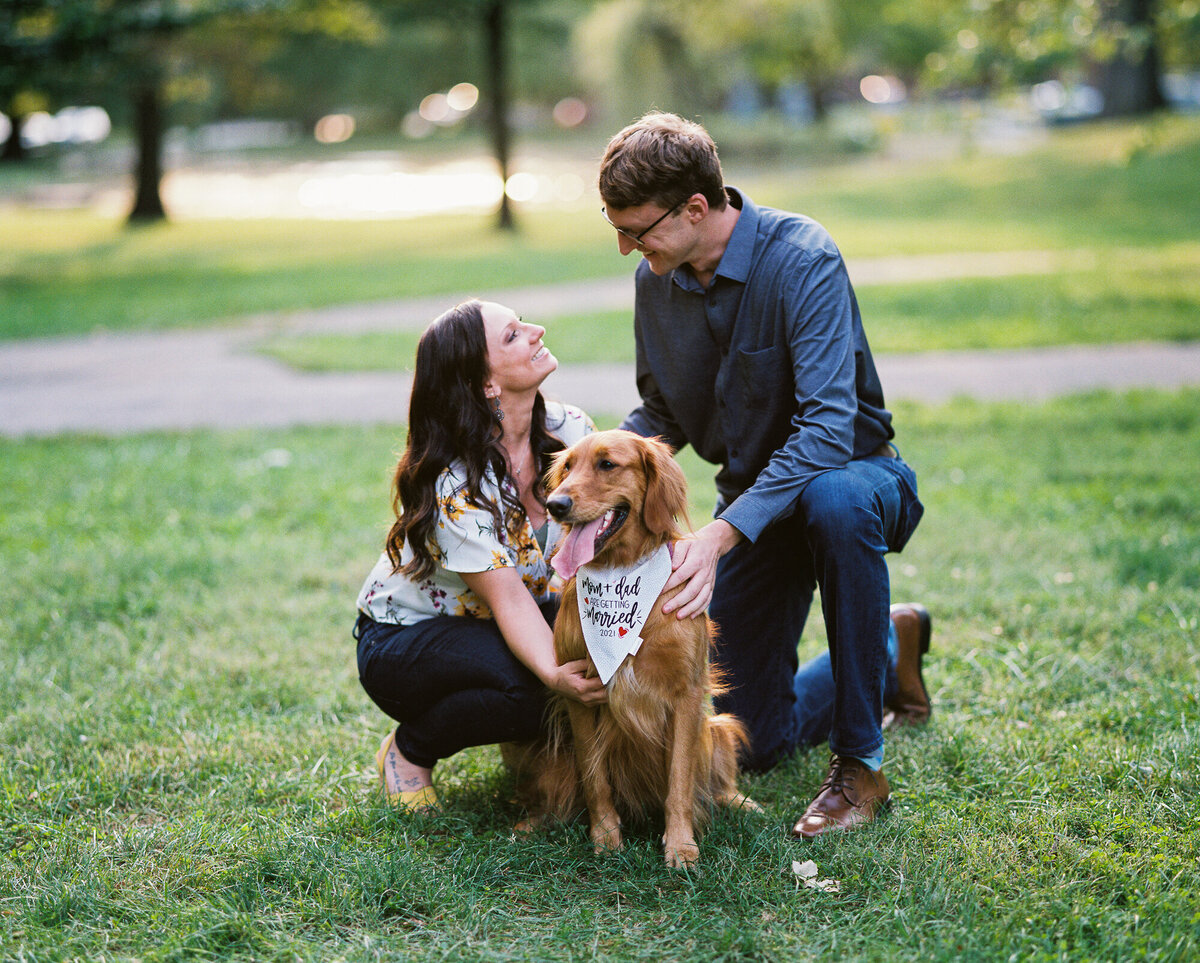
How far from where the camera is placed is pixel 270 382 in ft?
35.7

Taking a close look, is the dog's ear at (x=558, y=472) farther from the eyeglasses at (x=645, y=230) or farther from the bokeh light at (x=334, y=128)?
the bokeh light at (x=334, y=128)

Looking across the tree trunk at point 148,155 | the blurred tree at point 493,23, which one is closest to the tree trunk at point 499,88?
the blurred tree at point 493,23

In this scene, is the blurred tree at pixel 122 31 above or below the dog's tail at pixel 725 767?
above

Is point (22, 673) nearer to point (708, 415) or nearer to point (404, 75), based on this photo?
point (708, 415)

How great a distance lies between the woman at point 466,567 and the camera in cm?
341

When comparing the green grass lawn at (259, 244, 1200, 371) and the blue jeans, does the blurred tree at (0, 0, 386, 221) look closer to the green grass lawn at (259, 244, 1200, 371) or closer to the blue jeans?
the green grass lawn at (259, 244, 1200, 371)

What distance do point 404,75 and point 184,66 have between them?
125 feet

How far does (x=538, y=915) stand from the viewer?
10.1 ft

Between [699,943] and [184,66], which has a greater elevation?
[184,66]

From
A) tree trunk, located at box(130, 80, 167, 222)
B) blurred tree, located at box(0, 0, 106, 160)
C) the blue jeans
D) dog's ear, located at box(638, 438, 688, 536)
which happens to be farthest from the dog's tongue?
tree trunk, located at box(130, 80, 167, 222)

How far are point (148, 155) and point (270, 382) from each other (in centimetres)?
1913

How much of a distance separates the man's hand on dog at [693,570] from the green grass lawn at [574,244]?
900 cm

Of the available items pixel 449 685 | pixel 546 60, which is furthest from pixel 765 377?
pixel 546 60

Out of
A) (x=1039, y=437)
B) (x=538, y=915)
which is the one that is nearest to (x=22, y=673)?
(x=538, y=915)
